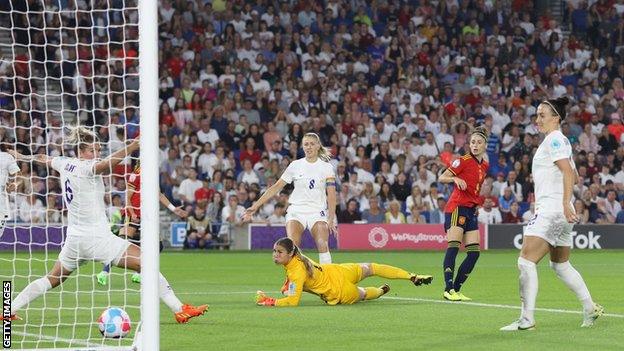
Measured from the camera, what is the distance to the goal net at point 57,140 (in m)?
12.1

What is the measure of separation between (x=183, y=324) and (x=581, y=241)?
18179 mm

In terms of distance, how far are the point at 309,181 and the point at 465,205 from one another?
2141 mm

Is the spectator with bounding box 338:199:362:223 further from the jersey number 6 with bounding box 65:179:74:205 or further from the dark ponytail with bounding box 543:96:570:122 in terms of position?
the dark ponytail with bounding box 543:96:570:122

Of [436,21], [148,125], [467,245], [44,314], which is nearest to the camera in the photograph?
[148,125]

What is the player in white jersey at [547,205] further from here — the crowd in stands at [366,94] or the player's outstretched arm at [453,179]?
the crowd in stands at [366,94]

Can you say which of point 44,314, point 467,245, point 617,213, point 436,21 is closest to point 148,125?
point 44,314

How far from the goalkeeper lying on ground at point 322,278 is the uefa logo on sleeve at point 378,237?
44.2 ft

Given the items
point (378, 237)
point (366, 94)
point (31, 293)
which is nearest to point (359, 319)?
point (31, 293)

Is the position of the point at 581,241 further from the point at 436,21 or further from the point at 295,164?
the point at 295,164

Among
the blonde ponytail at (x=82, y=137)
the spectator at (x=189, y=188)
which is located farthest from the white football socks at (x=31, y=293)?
the spectator at (x=189, y=188)

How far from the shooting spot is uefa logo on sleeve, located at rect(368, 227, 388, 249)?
92.1 ft

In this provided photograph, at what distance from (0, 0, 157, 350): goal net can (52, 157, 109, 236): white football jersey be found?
187 mm

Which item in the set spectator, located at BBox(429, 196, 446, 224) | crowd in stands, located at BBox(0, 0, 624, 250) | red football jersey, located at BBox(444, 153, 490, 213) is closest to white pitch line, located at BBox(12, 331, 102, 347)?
red football jersey, located at BBox(444, 153, 490, 213)

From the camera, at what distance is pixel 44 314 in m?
13.2
